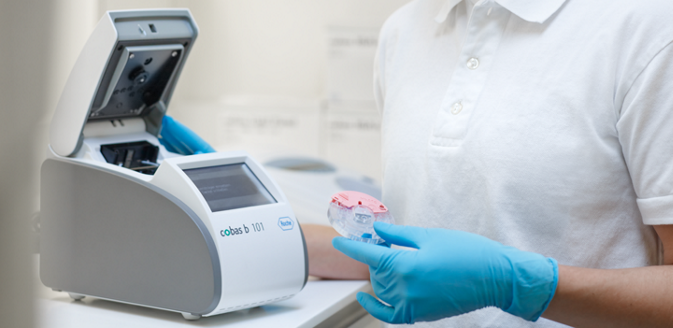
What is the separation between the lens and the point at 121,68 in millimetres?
775

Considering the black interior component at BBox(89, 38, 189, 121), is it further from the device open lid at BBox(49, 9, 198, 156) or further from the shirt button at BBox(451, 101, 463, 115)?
the shirt button at BBox(451, 101, 463, 115)

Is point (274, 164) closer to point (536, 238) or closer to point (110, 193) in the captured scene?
point (110, 193)

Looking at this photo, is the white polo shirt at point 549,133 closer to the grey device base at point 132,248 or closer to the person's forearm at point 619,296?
the person's forearm at point 619,296

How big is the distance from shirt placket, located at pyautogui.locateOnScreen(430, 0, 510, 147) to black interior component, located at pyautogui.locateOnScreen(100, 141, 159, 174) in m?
0.45

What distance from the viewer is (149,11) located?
0.79m

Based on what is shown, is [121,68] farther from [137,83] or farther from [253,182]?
[253,182]

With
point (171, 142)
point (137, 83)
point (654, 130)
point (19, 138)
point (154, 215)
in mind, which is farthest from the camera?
point (171, 142)

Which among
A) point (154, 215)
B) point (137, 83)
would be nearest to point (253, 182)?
point (154, 215)

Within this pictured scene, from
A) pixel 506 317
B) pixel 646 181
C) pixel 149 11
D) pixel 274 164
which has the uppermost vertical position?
pixel 149 11

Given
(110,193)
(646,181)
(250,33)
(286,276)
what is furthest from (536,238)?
(250,33)

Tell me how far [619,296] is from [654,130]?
0.64 feet

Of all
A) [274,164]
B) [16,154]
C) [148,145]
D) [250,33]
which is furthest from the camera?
[250,33]

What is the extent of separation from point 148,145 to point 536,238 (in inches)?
24.4

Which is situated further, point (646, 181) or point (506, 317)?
point (506, 317)
